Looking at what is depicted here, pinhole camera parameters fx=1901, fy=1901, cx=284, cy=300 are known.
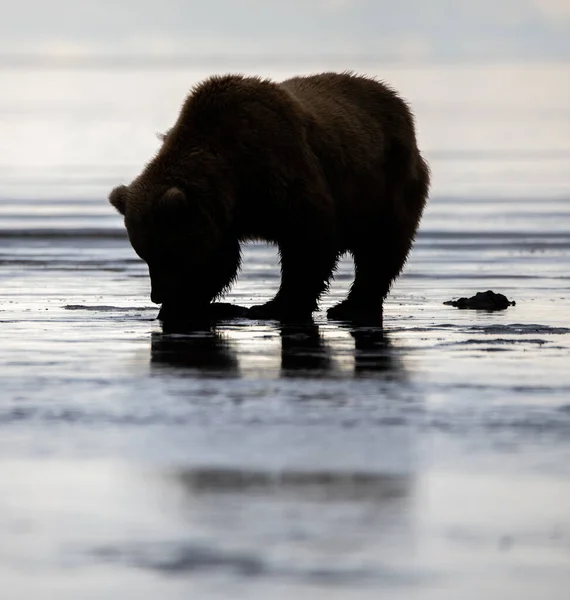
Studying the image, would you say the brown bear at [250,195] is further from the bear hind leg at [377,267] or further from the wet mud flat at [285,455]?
the wet mud flat at [285,455]

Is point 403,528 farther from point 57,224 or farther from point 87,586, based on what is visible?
point 57,224

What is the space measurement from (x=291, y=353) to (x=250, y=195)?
77.0 inches

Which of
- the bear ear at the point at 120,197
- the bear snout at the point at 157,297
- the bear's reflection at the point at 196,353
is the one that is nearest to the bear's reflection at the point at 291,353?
the bear's reflection at the point at 196,353

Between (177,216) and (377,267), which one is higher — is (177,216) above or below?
above

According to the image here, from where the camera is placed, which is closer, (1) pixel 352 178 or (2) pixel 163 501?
(2) pixel 163 501

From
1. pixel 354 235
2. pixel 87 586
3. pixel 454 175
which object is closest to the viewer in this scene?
pixel 87 586

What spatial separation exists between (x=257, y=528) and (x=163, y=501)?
48cm

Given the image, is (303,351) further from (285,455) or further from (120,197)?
(285,455)

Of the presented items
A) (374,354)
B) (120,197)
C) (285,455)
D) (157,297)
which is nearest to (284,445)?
(285,455)

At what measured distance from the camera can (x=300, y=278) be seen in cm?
1188

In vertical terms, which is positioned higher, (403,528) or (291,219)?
(291,219)

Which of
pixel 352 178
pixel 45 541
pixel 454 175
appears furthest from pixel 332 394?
pixel 454 175

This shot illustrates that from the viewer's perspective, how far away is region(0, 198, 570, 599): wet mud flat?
5.40m

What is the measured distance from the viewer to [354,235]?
12828 mm
